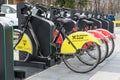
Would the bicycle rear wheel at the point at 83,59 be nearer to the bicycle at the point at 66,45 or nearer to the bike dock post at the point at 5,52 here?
the bicycle at the point at 66,45

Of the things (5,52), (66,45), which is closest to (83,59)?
(66,45)

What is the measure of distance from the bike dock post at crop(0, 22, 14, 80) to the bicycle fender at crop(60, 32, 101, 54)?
1.75m

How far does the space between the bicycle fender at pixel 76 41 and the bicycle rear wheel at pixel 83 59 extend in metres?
0.13

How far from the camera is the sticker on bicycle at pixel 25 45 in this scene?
627 centimetres

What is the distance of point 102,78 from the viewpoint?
5.58 metres

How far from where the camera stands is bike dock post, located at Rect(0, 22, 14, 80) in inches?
166

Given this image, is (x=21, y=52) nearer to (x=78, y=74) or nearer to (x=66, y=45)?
(x=66, y=45)

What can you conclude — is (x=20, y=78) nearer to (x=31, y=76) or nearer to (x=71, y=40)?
(x=31, y=76)

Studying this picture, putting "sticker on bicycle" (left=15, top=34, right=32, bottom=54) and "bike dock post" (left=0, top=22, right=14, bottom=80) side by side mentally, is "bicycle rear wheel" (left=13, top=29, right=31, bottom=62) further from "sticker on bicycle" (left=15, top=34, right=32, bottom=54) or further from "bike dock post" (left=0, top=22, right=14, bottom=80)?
"bike dock post" (left=0, top=22, right=14, bottom=80)

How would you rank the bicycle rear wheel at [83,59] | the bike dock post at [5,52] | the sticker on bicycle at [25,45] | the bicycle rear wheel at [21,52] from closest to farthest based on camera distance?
the bike dock post at [5,52]
the bicycle rear wheel at [83,59]
the sticker on bicycle at [25,45]
the bicycle rear wheel at [21,52]

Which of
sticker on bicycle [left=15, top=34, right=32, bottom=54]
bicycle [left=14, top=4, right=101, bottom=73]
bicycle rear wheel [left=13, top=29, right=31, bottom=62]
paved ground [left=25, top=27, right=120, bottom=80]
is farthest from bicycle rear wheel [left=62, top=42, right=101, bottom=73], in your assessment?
bicycle rear wheel [left=13, top=29, right=31, bottom=62]

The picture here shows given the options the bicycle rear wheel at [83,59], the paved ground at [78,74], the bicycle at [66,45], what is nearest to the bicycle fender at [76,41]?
the bicycle at [66,45]

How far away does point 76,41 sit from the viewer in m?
5.94

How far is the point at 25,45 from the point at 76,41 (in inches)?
41.2
